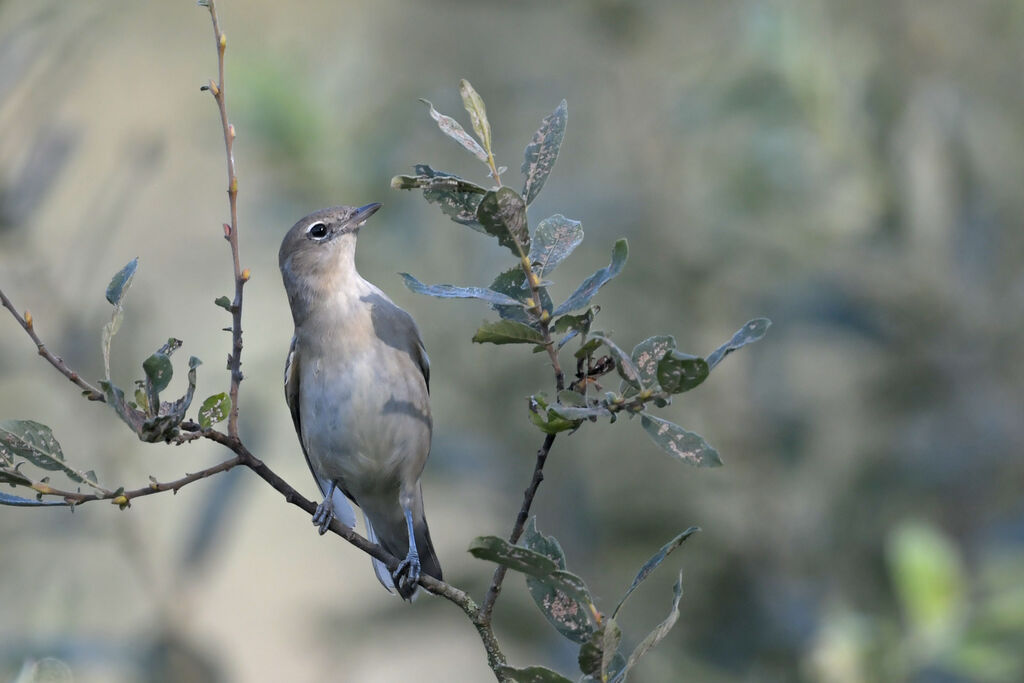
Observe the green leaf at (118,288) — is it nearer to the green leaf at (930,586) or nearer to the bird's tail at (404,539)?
the bird's tail at (404,539)

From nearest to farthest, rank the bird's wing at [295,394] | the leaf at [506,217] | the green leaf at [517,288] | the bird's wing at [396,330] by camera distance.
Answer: the leaf at [506,217], the green leaf at [517,288], the bird's wing at [396,330], the bird's wing at [295,394]

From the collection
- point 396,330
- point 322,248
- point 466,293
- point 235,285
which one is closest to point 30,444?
point 235,285

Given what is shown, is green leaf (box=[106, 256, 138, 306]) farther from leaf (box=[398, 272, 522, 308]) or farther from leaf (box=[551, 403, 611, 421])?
leaf (box=[551, 403, 611, 421])

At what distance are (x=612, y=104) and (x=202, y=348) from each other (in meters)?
1.66

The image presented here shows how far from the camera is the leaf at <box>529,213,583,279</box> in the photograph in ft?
4.68

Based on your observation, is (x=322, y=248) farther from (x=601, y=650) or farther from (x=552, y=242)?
(x=601, y=650)

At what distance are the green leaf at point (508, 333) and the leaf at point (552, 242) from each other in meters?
0.09

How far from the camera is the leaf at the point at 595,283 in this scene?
137 centimetres

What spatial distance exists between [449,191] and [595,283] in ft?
0.71

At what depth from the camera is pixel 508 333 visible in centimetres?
137

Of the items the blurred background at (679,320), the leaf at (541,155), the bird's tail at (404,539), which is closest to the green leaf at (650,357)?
the leaf at (541,155)

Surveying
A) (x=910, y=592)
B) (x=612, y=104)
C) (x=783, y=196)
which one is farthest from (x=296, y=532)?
(x=910, y=592)

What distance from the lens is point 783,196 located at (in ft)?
11.0

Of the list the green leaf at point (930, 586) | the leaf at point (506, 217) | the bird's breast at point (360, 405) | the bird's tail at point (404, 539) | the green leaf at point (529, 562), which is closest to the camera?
the green leaf at point (529, 562)
